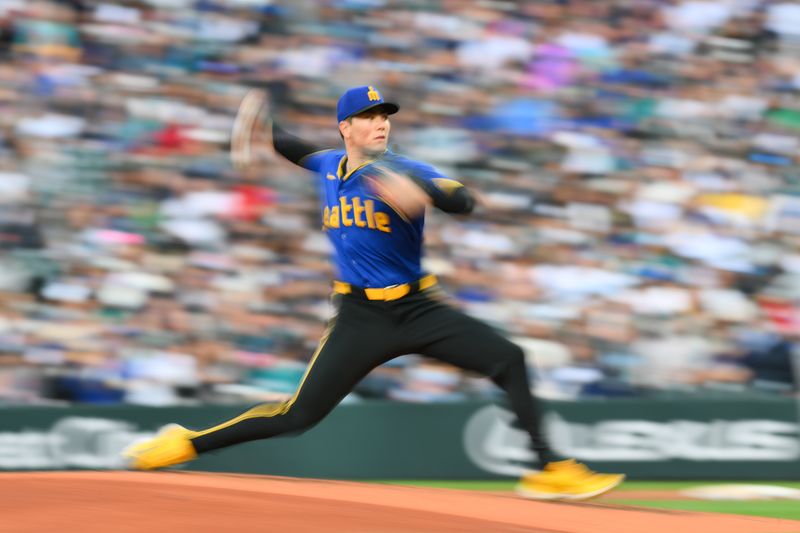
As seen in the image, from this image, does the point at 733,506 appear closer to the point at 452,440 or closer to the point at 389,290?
the point at 452,440

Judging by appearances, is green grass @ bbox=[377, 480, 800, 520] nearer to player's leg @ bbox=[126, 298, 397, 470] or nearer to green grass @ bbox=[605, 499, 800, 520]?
green grass @ bbox=[605, 499, 800, 520]

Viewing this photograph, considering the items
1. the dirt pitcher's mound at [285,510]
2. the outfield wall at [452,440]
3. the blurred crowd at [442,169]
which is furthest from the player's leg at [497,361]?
the blurred crowd at [442,169]

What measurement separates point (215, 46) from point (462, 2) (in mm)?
2423

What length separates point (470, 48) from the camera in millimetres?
11203

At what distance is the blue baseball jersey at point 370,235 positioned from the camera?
578 cm

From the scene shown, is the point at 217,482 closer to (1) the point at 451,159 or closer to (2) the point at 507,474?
(2) the point at 507,474

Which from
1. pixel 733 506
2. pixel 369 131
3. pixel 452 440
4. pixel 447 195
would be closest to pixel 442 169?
pixel 452 440

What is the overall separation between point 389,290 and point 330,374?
505 millimetres

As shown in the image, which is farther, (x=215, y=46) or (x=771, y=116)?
(x=215, y=46)

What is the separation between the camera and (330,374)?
5750mm

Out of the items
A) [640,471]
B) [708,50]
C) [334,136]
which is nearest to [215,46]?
[334,136]

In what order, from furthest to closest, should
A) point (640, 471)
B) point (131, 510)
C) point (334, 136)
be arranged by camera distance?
point (334, 136) < point (640, 471) < point (131, 510)

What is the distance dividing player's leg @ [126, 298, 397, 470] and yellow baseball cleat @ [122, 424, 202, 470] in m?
0.15

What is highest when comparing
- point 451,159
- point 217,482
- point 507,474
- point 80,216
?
point 451,159
